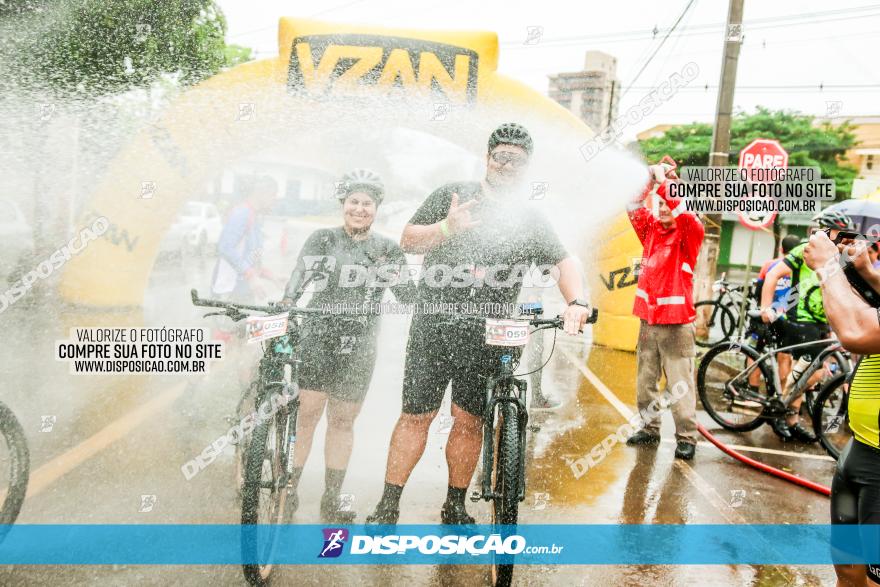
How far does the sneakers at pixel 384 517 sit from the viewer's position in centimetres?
333

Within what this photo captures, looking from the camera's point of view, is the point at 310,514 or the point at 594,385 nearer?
the point at 310,514

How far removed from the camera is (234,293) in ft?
14.8

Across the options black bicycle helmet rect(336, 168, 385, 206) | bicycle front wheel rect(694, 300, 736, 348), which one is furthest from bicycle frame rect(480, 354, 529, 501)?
bicycle front wheel rect(694, 300, 736, 348)

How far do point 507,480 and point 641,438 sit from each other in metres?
2.60

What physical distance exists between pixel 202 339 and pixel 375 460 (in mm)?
1400

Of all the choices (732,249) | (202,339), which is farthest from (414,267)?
(732,249)

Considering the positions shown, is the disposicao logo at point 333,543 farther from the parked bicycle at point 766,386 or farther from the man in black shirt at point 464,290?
the parked bicycle at point 766,386

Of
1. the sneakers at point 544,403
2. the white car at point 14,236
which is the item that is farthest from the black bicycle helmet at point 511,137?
the white car at point 14,236

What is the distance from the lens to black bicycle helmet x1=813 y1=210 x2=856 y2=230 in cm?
233

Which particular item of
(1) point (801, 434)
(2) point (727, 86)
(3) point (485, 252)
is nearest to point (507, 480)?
(3) point (485, 252)

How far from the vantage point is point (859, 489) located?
2.33 m

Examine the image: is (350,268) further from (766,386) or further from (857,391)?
(766,386)

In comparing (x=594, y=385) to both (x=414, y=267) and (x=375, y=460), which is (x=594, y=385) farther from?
(x=414, y=267)

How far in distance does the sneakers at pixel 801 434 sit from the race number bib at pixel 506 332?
3.92 meters
